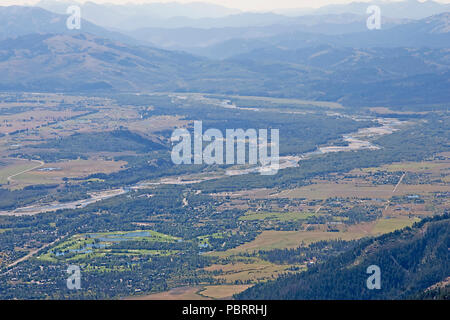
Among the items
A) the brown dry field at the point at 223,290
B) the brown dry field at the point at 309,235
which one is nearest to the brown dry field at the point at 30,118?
the brown dry field at the point at 309,235

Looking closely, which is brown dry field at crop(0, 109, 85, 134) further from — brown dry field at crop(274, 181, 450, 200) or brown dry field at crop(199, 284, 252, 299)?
brown dry field at crop(199, 284, 252, 299)

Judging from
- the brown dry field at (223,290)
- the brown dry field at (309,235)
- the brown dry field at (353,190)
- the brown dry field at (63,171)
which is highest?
the brown dry field at (63,171)

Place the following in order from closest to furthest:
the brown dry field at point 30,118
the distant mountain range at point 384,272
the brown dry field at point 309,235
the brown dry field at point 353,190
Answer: the distant mountain range at point 384,272 < the brown dry field at point 309,235 < the brown dry field at point 353,190 < the brown dry field at point 30,118

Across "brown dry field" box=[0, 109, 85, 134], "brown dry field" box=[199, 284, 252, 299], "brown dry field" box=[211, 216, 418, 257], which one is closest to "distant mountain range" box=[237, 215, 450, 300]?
"brown dry field" box=[199, 284, 252, 299]

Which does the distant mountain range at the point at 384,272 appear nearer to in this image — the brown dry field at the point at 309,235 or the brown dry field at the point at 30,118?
the brown dry field at the point at 309,235

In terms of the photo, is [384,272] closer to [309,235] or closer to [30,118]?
[309,235]

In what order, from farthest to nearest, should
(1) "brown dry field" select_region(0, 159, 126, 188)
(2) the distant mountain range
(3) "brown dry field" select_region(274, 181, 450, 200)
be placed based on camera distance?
1. (1) "brown dry field" select_region(0, 159, 126, 188)
2. (3) "brown dry field" select_region(274, 181, 450, 200)
3. (2) the distant mountain range

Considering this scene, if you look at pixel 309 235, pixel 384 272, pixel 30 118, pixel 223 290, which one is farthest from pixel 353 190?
pixel 30 118

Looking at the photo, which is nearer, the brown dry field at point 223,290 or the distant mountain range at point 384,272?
the distant mountain range at point 384,272

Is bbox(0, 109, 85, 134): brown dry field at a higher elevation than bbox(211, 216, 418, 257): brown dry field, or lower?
higher
